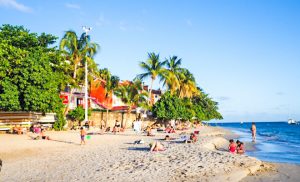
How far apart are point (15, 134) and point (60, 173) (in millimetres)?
18063

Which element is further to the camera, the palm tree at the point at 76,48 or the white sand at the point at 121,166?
the palm tree at the point at 76,48

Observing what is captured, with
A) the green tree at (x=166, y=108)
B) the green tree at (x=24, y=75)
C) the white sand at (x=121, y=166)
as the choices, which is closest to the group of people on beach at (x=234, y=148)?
the white sand at (x=121, y=166)

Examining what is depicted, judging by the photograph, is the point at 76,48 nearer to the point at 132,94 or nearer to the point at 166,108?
the point at 132,94

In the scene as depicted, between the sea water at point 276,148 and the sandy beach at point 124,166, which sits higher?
the sandy beach at point 124,166

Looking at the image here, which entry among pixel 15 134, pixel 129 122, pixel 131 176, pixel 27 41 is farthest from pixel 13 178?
pixel 129 122

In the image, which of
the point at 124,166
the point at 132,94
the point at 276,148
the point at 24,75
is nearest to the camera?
the point at 124,166

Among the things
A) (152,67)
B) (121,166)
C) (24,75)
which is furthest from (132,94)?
(121,166)

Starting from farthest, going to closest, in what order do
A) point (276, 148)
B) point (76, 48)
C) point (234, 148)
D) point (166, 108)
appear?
point (166, 108) → point (76, 48) → point (276, 148) → point (234, 148)

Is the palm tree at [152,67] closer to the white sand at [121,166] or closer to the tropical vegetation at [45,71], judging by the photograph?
the tropical vegetation at [45,71]

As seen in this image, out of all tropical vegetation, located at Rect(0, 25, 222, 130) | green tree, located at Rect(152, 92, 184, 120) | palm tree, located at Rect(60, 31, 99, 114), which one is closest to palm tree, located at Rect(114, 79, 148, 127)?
tropical vegetation, located at Rect(0, 25, 222, 130)

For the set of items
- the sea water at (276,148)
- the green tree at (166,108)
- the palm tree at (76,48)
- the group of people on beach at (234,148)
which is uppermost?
the palm tree at (76,48)

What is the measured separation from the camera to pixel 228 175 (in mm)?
12672

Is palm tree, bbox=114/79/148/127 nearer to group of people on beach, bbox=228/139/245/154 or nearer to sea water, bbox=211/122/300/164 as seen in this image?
sea water, bbox=211/122/300/164

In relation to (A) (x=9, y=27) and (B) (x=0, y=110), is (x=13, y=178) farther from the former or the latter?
(A) (x=9, y=27)
